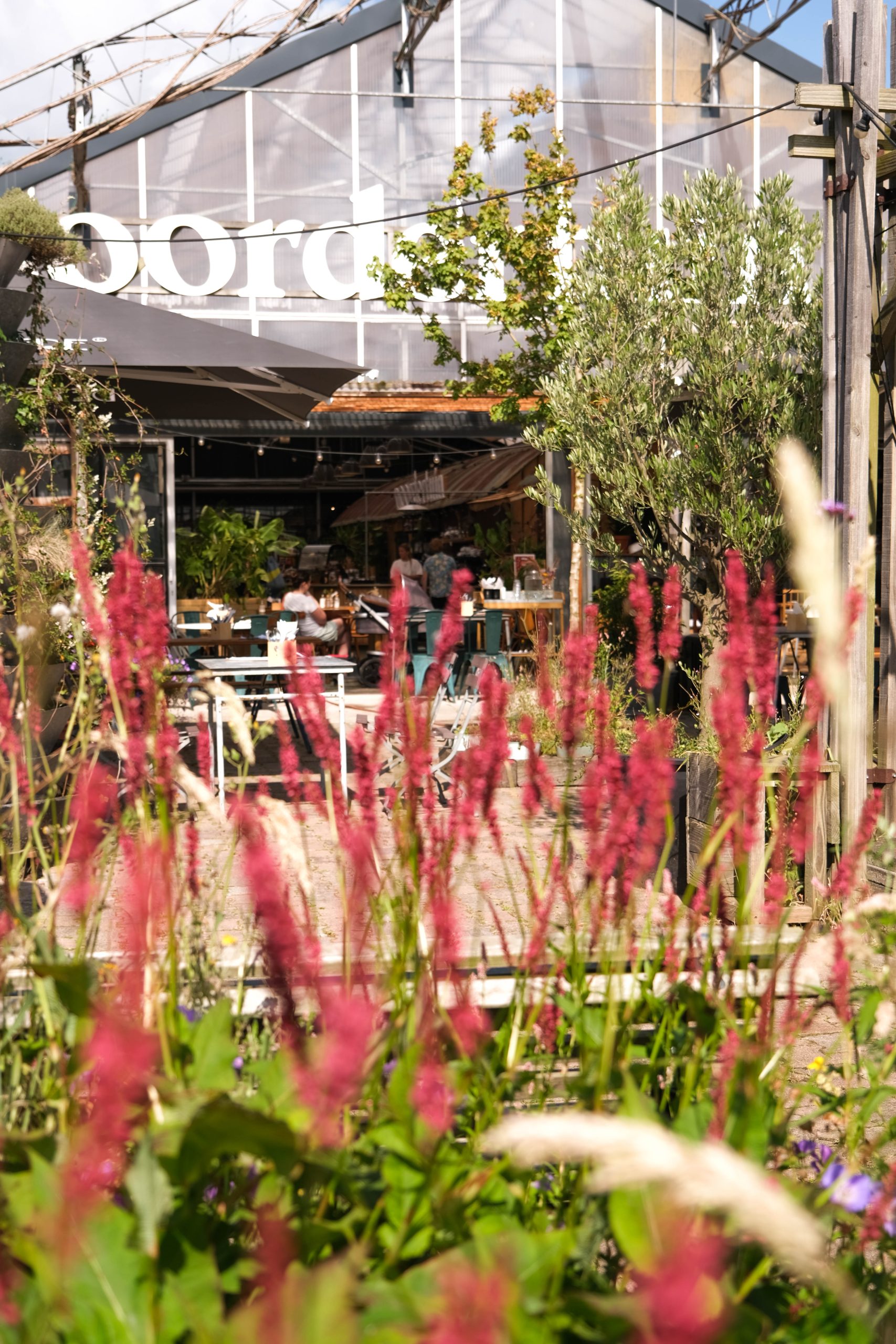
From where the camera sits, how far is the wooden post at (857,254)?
156 inches

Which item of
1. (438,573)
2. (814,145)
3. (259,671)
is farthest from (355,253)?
(814,145)

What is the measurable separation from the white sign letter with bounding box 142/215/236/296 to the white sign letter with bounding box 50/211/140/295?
0.22m

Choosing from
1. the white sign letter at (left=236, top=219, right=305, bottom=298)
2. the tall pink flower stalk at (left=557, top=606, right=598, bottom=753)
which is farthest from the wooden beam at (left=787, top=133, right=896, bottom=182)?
the white sign letter at (left=236, top=219, right=305, bottom=298)

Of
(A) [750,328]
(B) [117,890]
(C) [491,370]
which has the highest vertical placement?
(C) [491,370]

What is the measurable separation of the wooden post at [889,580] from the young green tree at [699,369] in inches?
78.4

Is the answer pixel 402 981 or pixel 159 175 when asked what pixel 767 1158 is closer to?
pixel 402 981

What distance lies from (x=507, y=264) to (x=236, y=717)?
1089 centimetres

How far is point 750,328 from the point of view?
6715 millimetres

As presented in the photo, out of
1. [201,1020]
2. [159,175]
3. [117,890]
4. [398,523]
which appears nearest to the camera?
[201,1020]

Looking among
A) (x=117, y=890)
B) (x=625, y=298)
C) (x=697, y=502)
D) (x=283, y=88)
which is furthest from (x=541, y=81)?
(x=117, y=890)

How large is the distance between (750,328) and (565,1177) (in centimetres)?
611

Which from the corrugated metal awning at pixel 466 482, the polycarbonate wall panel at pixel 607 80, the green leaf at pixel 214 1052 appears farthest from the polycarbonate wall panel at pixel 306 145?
the green leaf at pixel 214 1052

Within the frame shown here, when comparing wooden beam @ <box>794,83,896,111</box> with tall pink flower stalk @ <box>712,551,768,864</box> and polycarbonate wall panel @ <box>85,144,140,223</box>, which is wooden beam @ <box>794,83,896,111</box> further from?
polycarbonate wall panel @ <box>85,144,140,223</box>

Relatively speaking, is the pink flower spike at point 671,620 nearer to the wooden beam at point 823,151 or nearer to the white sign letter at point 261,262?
the wooden beam at point 823,151
